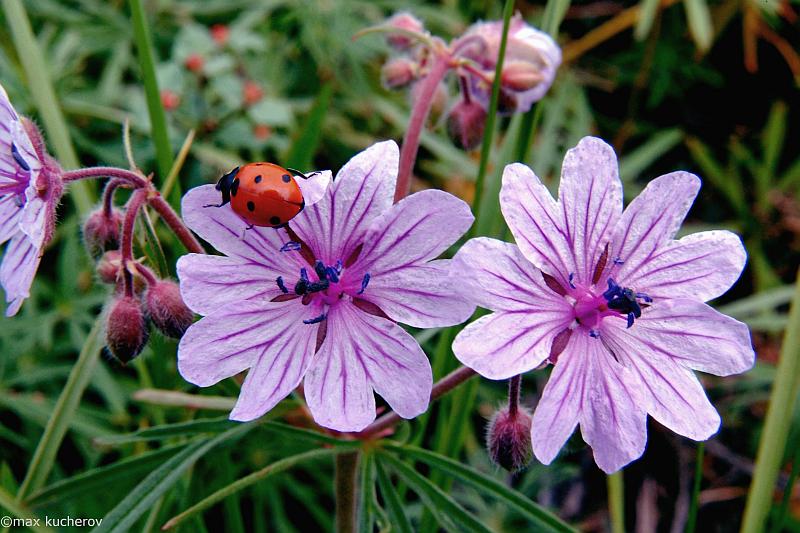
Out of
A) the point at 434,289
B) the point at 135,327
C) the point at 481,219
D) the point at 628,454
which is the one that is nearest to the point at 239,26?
the point at 481,219

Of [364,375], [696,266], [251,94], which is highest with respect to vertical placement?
[251,94]

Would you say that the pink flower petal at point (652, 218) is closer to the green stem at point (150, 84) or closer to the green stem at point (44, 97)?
the green stem at point (150, 84)

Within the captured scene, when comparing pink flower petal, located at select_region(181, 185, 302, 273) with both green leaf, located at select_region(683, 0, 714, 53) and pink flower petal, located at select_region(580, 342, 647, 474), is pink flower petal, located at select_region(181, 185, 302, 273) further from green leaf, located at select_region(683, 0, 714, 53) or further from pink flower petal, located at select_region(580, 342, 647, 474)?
green leaf, located at select_region(683, 0, 714, 53)

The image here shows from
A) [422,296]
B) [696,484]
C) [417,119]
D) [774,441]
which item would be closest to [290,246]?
[422,296]

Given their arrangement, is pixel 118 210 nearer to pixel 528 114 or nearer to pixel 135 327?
pixel 135 327

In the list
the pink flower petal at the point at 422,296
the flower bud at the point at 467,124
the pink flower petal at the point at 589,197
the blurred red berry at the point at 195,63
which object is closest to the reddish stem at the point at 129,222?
the pink flower petal at the point at 422,296

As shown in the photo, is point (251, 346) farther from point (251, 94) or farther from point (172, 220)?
point (251, 94)
